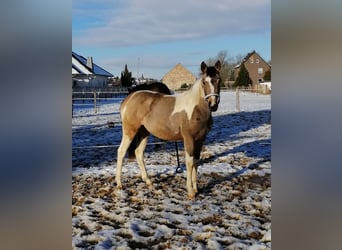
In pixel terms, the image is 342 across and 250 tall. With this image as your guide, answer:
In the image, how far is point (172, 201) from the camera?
2.20 m

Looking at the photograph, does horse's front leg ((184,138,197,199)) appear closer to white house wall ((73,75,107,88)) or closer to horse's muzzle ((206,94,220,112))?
horse's muzzle ((206,94,220,112))

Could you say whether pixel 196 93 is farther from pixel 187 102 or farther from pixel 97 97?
pixel 97 97

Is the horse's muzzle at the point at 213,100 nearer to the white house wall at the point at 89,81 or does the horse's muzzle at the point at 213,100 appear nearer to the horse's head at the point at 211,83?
the horse's head at the point at 211,83

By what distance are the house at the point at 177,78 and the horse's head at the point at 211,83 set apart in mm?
173

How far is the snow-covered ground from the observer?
1561 mm

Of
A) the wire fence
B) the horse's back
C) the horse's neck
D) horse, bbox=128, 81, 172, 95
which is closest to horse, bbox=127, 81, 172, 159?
horse, bbox=128, 81, 172, 95

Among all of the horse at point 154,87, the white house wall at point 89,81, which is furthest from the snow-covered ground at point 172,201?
the white house wall at point 89,81

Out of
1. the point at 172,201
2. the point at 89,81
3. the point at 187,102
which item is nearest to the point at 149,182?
the point at 172,201

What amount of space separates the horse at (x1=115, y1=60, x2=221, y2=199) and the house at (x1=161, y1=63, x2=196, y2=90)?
162 mm
